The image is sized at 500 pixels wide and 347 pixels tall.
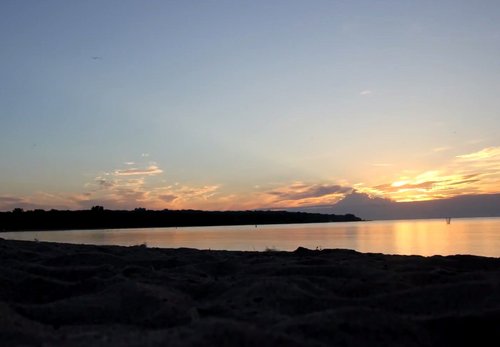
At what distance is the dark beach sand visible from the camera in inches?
129

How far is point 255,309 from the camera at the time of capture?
4.26 meters

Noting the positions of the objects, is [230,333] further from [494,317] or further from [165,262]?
[165,262]

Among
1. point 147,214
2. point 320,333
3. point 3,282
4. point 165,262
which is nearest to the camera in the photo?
point 320,333

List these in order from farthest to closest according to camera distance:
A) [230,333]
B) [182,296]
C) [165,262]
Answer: [165,262], [182,296], [230,333]

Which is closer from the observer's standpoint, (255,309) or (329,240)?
(255,309)

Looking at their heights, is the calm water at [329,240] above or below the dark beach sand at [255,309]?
below

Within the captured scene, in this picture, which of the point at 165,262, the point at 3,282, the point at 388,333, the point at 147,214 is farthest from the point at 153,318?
the point at 147,214

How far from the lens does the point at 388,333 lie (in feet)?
11.0

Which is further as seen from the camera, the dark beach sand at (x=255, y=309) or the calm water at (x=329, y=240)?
the calm water at (x=329, y=240)

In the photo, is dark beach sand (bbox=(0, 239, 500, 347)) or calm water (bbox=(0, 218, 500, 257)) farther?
calm water (bbox=(0, 218, 500, 257))

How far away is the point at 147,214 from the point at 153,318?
349ft

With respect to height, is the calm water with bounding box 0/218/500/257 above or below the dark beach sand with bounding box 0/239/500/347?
below

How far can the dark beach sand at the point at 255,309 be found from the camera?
327 cm

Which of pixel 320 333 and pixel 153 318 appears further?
pixel 153 318
